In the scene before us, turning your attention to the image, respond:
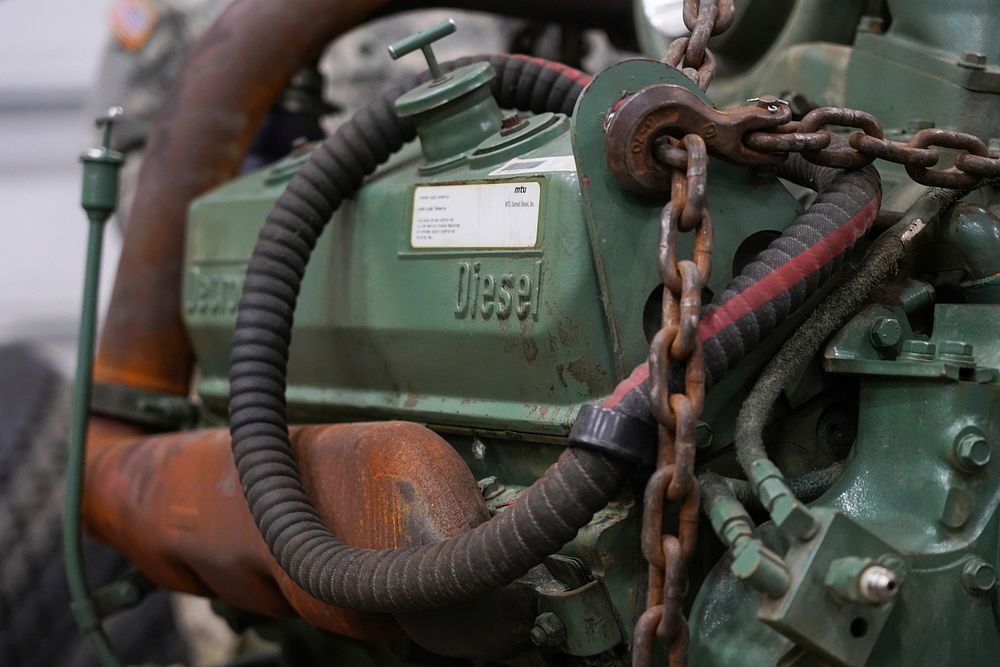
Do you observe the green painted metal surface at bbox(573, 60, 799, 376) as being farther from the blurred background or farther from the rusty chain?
the blurred background

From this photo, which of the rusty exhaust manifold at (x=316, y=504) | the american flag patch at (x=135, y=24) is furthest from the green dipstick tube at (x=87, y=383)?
the american flag patch at (x=135, y=24)

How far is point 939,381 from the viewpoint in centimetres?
106

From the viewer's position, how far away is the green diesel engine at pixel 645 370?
1.00m

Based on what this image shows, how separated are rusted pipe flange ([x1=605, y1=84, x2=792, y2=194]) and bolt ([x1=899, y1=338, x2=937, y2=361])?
8.8 inches

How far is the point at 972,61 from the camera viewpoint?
1288 mm

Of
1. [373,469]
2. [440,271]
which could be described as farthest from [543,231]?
[373,469]

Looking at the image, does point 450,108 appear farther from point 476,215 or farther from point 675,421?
point 675,421

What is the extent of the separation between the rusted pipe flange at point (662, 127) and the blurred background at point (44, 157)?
361 centimetres

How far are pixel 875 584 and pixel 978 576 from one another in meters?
0.18

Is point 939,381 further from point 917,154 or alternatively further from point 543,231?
point 543,231

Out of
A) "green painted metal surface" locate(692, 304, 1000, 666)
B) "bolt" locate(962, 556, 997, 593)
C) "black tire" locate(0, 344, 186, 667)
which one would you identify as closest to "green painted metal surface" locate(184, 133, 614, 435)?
"green painted metal surface" locate(692, 304, 1000, 666)

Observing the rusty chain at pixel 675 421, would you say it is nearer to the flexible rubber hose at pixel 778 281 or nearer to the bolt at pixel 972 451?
the flexible rubber hose at pixel 778 281

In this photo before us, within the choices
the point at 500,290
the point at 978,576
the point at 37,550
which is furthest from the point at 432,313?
the point at 37,550

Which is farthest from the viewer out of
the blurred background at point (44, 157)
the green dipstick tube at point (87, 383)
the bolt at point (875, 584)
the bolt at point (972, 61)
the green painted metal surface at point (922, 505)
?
the blurred background at point (44, 157)
